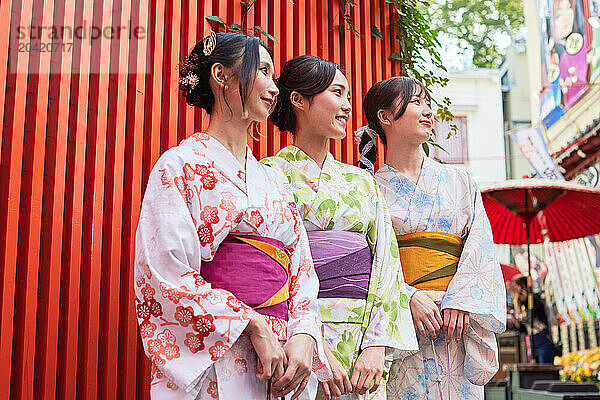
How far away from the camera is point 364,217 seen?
2580 millimetres

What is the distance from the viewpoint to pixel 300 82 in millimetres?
2805

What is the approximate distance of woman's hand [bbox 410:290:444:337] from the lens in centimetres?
271

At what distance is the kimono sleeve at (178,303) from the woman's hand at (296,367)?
171mm

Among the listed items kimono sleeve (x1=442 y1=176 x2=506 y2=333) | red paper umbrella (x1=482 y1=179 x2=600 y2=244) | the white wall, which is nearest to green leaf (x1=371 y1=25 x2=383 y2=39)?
kimono sleeve (x1=442 y1=176 x2=506 y2=333)

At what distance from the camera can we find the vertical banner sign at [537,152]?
11.1 meters

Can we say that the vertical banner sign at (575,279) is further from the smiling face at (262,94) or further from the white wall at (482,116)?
the smiling face at (262,94)

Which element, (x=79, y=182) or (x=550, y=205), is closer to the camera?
(x=79, y=182)

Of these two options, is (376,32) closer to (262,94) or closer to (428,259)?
(428,259)

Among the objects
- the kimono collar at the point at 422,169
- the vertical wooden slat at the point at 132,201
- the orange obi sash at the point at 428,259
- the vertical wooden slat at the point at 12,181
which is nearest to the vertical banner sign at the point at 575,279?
the kimono collar at the point at 422,169

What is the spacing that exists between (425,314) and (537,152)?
9531mm

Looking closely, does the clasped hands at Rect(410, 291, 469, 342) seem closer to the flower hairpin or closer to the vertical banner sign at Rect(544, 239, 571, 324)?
the flower hairpin

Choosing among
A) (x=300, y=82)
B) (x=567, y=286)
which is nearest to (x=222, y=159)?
(x=300, y=82)

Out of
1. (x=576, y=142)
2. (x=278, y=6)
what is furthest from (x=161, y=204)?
(x=576, y=142)

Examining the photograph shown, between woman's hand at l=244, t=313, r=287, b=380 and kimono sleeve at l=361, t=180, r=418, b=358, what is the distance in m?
0.55
